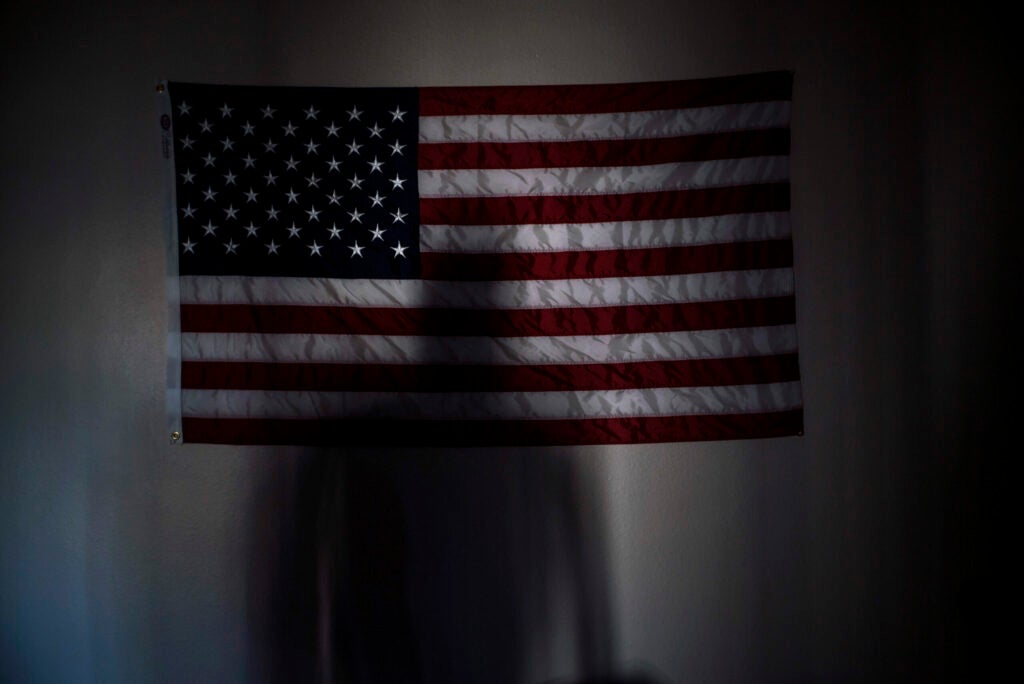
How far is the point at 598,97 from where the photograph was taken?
164cm

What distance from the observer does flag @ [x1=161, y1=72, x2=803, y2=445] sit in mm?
1623

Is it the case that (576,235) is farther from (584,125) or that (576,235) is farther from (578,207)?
(584,125)

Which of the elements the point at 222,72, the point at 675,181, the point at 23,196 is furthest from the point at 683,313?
the point at 23,196

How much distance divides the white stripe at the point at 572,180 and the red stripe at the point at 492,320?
0.38 m

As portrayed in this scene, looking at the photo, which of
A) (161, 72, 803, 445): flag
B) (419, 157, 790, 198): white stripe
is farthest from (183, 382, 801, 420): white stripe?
(419, 157, 790, 198): white stripe

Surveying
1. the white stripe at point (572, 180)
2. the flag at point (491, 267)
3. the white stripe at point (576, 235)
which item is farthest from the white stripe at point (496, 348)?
the white stripe at point (572, 180)

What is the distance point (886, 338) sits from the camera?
171 centimetres

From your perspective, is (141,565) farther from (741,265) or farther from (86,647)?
(741,265)

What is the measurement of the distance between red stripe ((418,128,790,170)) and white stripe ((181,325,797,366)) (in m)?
0.57

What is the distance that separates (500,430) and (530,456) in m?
0.15

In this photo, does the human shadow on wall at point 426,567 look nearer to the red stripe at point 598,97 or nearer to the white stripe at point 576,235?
the white stripe at point 576,235

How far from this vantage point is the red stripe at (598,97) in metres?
1.64

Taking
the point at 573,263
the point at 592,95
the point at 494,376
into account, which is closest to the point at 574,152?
the point at 592,95

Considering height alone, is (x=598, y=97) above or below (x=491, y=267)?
above
